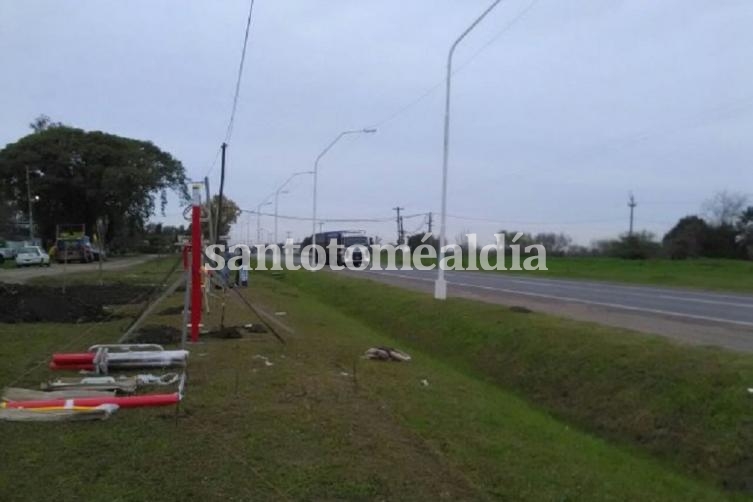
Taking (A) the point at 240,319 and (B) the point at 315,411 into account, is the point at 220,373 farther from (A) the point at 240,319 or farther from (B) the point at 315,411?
(A) the point at 240,319

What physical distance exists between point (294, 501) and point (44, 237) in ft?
259

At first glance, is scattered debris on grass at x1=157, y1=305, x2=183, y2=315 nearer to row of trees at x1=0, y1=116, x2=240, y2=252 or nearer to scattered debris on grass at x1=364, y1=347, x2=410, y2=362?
scattered debris on grass at x1=364, y1=347, x2=410, y2=362

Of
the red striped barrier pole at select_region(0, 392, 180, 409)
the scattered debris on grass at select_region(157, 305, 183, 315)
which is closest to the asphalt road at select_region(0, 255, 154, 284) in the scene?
the scattered debris on grass at select_region(157, 305, 183, 315)

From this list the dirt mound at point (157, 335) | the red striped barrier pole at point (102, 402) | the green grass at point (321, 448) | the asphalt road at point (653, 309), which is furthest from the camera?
the asphalt road at point (653, 309)

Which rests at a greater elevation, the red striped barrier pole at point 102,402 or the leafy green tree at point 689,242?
the leafy green tree at point 689,242

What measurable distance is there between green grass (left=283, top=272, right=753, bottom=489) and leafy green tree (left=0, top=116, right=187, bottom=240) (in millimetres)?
58472

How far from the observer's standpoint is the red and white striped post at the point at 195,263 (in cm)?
1260

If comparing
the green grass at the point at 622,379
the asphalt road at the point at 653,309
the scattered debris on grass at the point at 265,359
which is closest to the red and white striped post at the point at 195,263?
the scattered debris on grass at the point at 265,359

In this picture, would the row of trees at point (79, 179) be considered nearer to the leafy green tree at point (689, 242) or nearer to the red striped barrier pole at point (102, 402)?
the leafy green tree at point (689, 242)

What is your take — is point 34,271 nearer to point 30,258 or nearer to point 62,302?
point 30,258

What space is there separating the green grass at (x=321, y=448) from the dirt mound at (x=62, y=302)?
546cm

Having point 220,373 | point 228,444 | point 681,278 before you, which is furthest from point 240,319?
point 681,278

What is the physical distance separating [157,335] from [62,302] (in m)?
6.48

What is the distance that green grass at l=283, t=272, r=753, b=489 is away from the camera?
8291 mm
